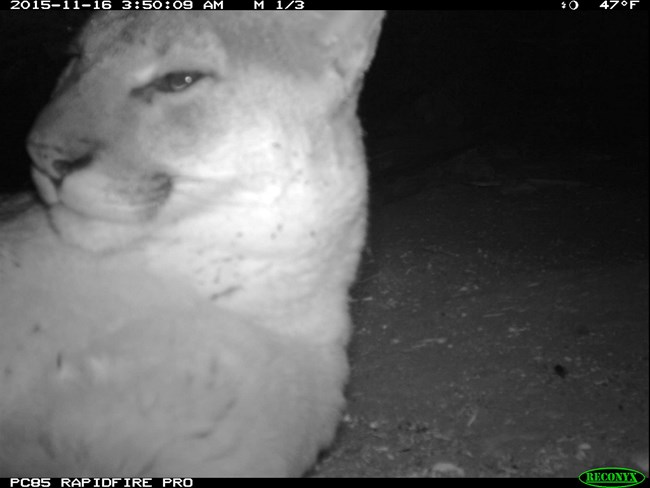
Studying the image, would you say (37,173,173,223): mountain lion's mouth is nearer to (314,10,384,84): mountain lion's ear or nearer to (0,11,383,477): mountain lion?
(0,11,383,477): mountain lion

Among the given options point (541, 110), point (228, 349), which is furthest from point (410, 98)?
point (228, 349)

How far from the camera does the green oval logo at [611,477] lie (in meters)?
1.13

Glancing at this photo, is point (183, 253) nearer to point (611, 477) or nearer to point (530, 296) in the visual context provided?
point (530, 296)

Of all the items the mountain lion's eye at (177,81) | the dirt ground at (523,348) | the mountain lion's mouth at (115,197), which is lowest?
the dirt ground at (523,348)

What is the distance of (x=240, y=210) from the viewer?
67.2 inches

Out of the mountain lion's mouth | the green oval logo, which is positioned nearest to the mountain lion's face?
the mountain lion's mouth

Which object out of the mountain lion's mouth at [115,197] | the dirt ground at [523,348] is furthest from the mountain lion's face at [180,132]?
the dirt ground at [523,348]

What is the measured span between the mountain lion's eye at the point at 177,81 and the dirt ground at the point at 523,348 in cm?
108

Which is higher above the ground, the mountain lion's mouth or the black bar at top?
the black bar at top

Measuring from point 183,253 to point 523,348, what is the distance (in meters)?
1.02

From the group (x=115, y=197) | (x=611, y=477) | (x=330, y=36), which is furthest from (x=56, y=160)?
(x=611, y=477)

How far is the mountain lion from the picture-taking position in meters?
1.52

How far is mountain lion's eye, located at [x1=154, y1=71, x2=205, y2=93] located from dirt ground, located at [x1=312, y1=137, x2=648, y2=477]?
3.53 feet

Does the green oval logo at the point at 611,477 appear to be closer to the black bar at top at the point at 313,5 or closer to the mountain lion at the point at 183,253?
the mountain lion at the point at 183,253
